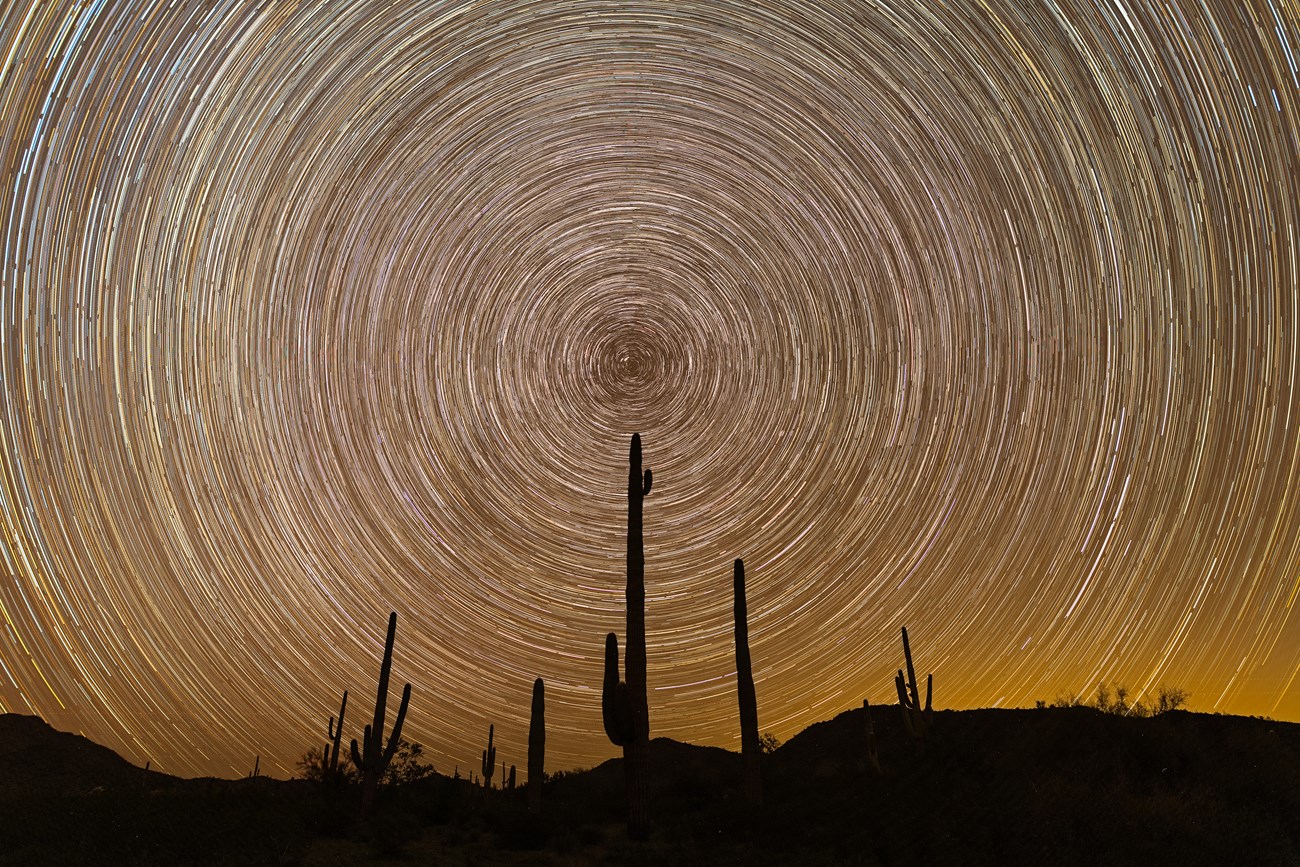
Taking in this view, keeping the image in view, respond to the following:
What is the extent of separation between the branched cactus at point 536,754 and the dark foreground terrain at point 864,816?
595mm

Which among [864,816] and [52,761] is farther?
[52,761]

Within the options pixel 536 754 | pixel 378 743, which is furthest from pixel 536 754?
pixel 378 743

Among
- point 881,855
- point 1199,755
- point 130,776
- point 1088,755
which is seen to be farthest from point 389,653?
point 130,776

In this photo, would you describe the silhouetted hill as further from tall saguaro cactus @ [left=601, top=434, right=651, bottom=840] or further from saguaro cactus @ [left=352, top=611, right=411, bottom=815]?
tall saguaro cactus @ [left=601, top=434, right=651, bottom=840]

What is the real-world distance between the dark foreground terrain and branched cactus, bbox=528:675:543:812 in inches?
23.4

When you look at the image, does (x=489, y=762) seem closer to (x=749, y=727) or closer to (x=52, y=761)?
(x=749, y=727)

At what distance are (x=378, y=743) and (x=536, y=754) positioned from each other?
425 centimetres

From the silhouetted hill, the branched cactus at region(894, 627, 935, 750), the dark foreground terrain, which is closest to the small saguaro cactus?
the dark foreground terrain

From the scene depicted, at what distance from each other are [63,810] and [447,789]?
909 centimetres

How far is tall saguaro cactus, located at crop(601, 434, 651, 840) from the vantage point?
48.9 ft

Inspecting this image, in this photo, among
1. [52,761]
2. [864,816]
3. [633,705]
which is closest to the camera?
[633,705]

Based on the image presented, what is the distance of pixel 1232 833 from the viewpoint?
595 inches

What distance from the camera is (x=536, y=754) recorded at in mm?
20375

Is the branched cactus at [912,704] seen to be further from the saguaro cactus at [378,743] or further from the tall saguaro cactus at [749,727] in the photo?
the saguaro cactus at [378,743]
